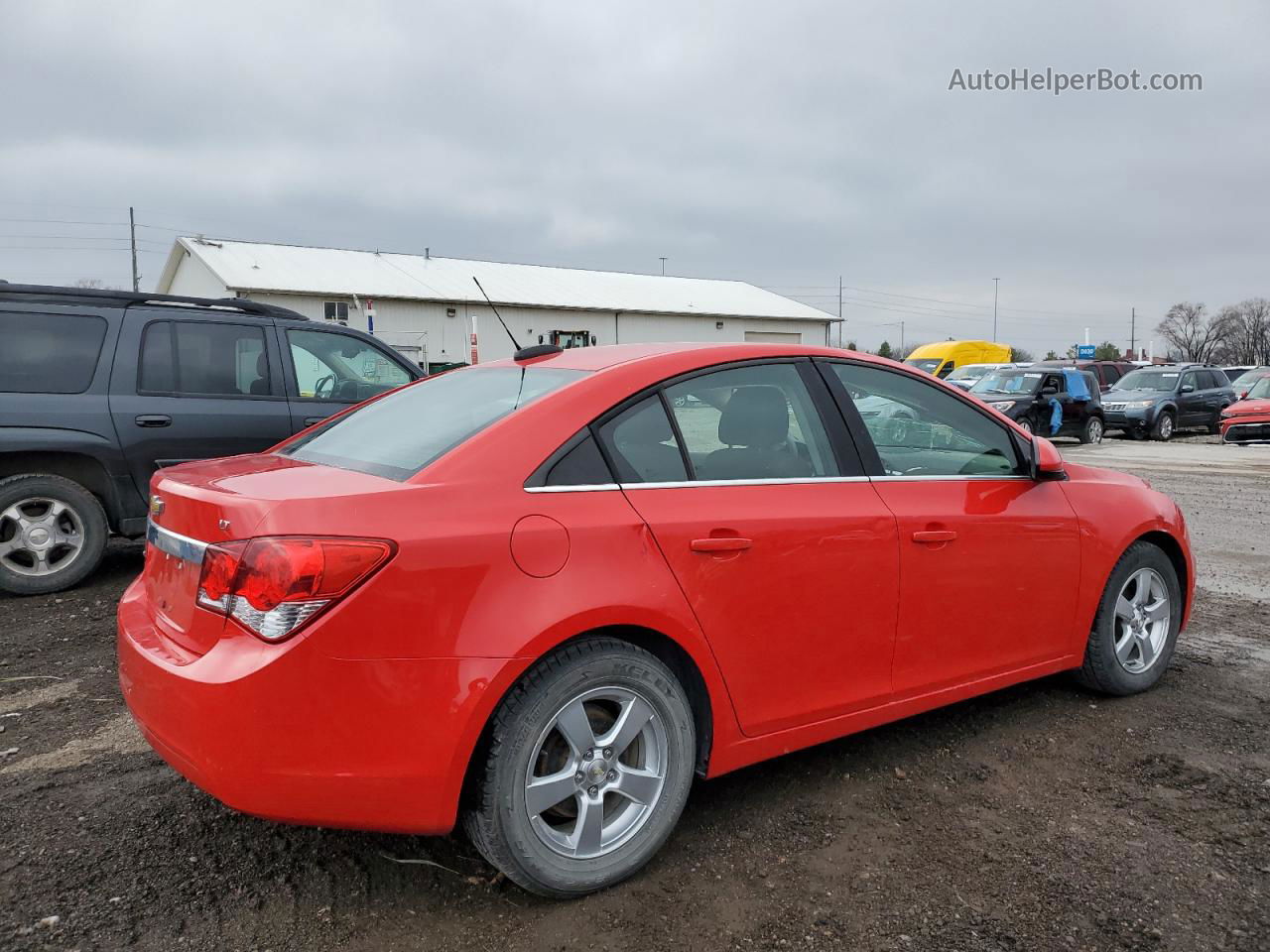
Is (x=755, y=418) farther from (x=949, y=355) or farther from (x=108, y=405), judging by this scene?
(x=949, y=355)

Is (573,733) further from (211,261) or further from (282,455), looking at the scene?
(211,261)

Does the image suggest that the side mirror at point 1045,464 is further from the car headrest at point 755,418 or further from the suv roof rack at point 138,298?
the suv roof rack at point 138,298

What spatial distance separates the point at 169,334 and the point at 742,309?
40258 millimetres

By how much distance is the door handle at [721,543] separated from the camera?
281cm

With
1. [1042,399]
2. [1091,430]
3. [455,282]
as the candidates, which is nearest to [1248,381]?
[1091,430]

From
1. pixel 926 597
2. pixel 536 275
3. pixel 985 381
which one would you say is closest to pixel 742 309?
pixel 536 275

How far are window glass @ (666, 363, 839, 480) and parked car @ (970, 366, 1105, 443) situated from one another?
16.7 metres

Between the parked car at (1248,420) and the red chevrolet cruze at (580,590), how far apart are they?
18774 mm

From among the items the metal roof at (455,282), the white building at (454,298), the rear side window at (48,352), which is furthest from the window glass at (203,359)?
the metal roof at (455,282)

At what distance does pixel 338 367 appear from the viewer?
7254mm

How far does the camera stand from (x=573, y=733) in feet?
8.54

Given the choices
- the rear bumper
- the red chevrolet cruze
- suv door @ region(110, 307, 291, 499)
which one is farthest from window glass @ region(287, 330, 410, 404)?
the rear bumper

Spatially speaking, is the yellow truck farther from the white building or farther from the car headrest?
the car headrest

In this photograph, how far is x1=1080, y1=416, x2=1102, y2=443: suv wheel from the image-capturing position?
2041cm
